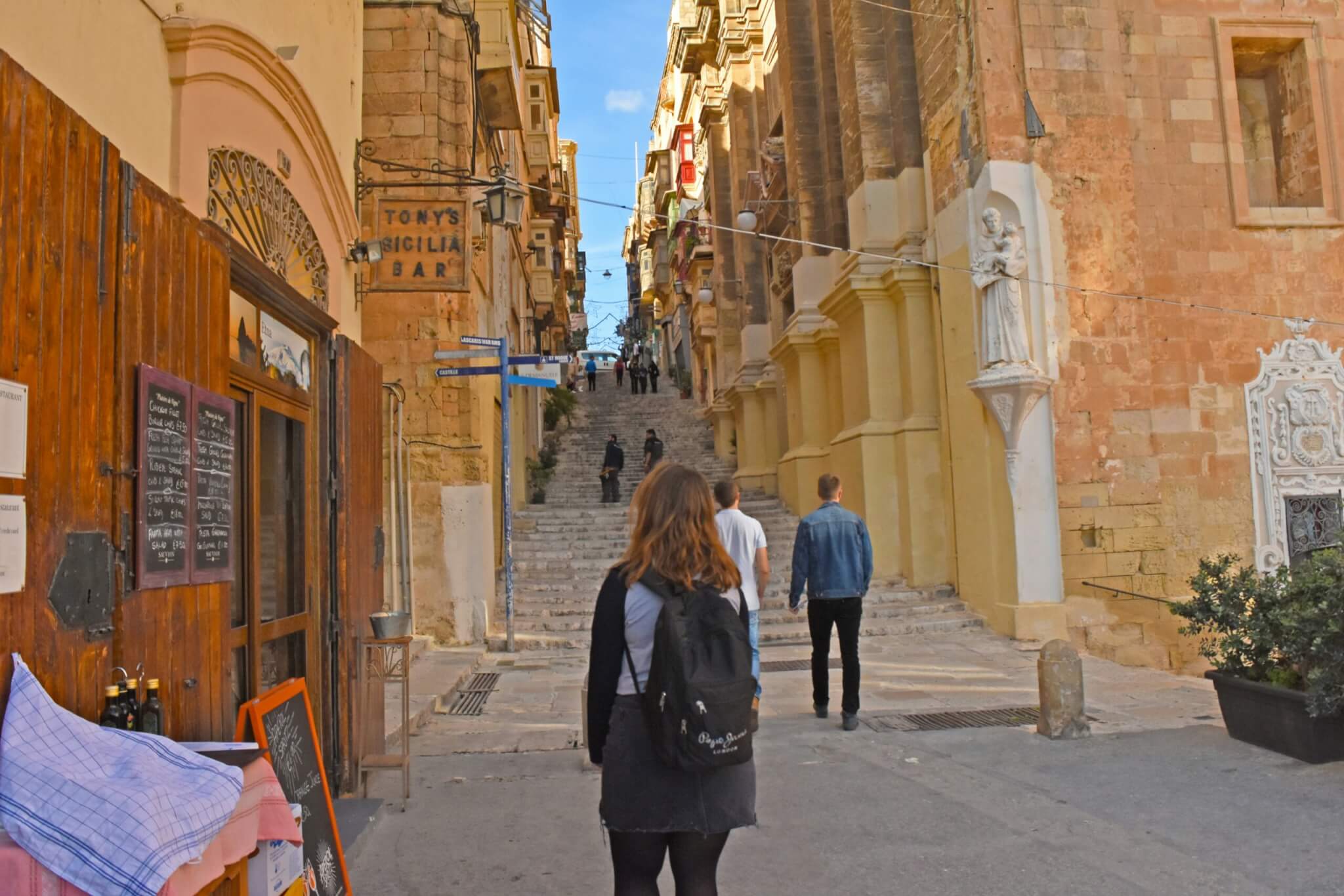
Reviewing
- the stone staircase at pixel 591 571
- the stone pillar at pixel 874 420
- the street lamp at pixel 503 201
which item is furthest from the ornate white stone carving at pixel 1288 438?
the street lamp at pixel 503 201

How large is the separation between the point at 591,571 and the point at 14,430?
12.8m

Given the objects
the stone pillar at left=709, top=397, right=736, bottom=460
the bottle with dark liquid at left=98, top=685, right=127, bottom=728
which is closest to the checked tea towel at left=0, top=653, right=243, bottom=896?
the bottle with dark liquid at left=98, top=685, right=127, bottom=728

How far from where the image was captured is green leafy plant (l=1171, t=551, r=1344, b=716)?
582 cm

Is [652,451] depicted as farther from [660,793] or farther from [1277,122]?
[660,793]

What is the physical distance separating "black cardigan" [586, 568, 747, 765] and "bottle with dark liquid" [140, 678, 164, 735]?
127 centimetres

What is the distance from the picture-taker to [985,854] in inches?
187

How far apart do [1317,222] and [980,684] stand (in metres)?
8.38

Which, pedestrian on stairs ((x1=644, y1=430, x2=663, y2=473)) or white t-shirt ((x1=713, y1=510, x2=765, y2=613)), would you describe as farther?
pedestrian on stairs ((x1=644, y1=430, x2=663, y2=473))

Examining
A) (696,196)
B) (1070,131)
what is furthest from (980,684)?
(696,196)

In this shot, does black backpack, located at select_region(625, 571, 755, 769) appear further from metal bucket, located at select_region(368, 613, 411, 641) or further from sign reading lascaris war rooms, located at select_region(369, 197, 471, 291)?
sign reading lascaris war rooms, located at select_region(369, 197, 471, 291)

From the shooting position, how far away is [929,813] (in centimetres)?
546

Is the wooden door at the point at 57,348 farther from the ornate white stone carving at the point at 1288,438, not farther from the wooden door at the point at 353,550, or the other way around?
the ornate white stone carving at the point at 1288,438

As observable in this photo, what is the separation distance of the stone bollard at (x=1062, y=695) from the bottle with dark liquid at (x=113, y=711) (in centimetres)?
588

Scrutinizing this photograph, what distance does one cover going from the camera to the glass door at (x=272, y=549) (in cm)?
448
